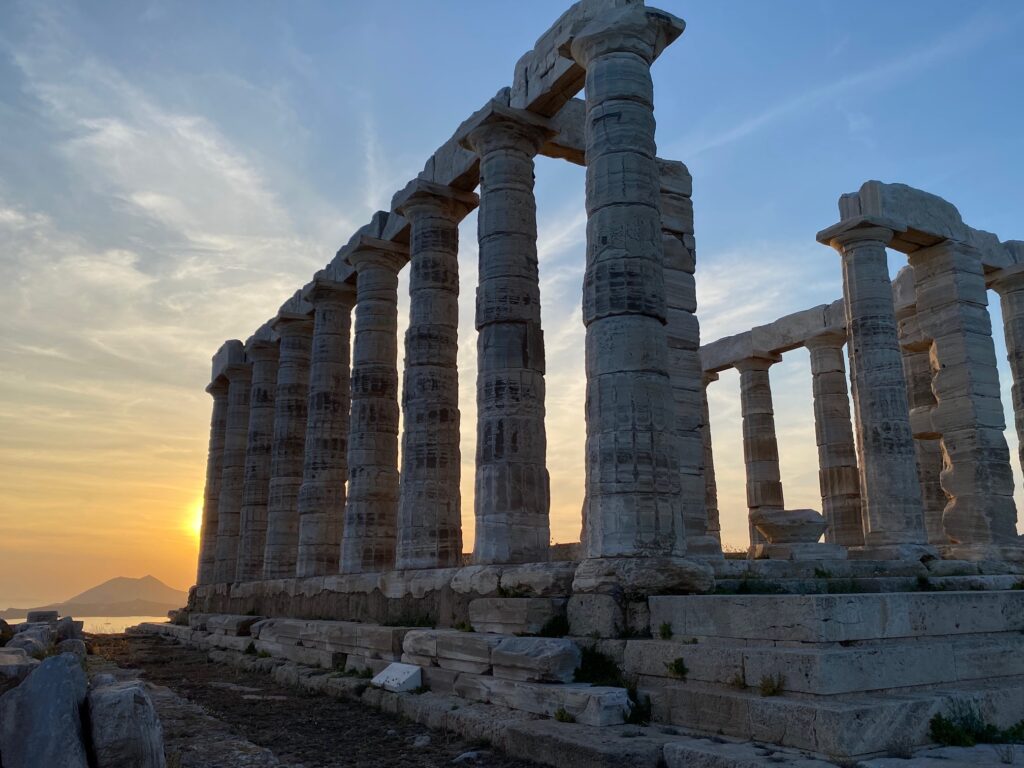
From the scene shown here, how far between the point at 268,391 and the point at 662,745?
22.7 metres

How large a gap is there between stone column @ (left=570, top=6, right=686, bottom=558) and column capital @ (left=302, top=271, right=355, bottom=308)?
11801mm

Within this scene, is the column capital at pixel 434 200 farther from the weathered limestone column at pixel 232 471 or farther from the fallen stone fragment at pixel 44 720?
the weathered limestone column at pixel 232 471

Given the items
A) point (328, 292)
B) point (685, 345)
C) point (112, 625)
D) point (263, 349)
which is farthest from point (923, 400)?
point (112, 625)

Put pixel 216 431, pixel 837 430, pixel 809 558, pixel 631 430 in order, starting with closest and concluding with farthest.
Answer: pixel 631 430 < pixel 809 558 < pixel 837 430 < pixel 216 431

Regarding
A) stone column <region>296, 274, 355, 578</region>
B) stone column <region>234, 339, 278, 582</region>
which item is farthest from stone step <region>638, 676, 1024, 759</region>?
stone column <region>234, 339, 278, 582</region>

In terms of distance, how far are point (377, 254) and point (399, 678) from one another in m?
11.9

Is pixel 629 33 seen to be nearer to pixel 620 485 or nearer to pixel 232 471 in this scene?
pixel 620 485

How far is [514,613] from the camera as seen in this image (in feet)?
36.6

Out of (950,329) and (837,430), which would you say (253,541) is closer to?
(837,430)

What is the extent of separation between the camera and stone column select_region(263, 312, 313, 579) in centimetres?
2361

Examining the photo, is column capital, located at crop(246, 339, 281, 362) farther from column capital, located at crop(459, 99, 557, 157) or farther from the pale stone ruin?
column capital, located at crop(459, 99, 557, 157)

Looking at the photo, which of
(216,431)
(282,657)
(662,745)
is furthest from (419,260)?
(216,431)

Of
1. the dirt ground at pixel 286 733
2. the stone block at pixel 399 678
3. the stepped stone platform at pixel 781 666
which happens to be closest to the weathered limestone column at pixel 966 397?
the stepped stone platform at pixel 781 666

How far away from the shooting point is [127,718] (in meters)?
5.85
